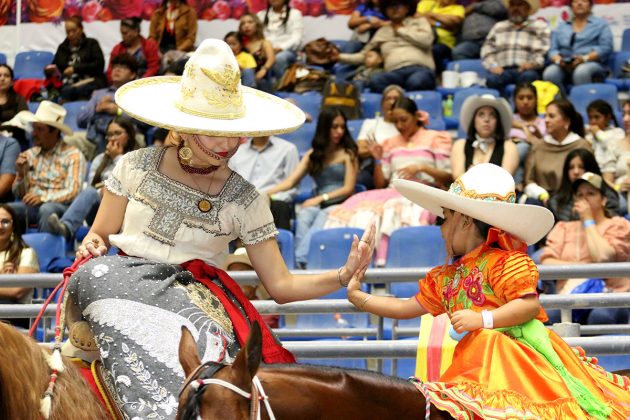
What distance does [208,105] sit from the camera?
3.63m

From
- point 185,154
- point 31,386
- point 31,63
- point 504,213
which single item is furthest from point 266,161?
point 31,386

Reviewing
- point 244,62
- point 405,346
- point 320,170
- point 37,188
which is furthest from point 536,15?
point 405,346

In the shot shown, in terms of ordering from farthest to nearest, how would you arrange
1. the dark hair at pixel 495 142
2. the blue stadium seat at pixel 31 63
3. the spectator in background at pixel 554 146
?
1. the blue stadium seat at pixel 31 63
2. the spectator in background at pixel 554 146
3. the dark hair at pixel 495 142

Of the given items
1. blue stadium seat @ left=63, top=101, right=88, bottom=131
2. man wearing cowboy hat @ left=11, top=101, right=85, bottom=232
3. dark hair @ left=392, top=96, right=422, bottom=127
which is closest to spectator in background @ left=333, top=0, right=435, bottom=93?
dark hair @ left=392, top=96, right=422, bottom=127

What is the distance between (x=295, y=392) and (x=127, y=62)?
8.44 metres

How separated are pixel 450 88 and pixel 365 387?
305 inches

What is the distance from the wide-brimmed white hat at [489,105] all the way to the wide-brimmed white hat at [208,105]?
4376 millimetres

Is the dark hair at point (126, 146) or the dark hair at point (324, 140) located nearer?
the dark hair at point (324, 140)

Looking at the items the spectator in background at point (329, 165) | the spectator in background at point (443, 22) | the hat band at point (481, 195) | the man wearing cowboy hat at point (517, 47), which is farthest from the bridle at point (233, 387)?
the spectator in background at point (443, 22)

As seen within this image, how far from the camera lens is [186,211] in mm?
3592

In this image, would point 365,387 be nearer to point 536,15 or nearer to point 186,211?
point 186,211

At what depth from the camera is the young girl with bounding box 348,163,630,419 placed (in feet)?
10.6

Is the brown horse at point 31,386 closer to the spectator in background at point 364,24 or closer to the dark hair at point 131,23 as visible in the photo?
the spectator in background at point 364,24

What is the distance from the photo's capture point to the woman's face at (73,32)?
11.8m
